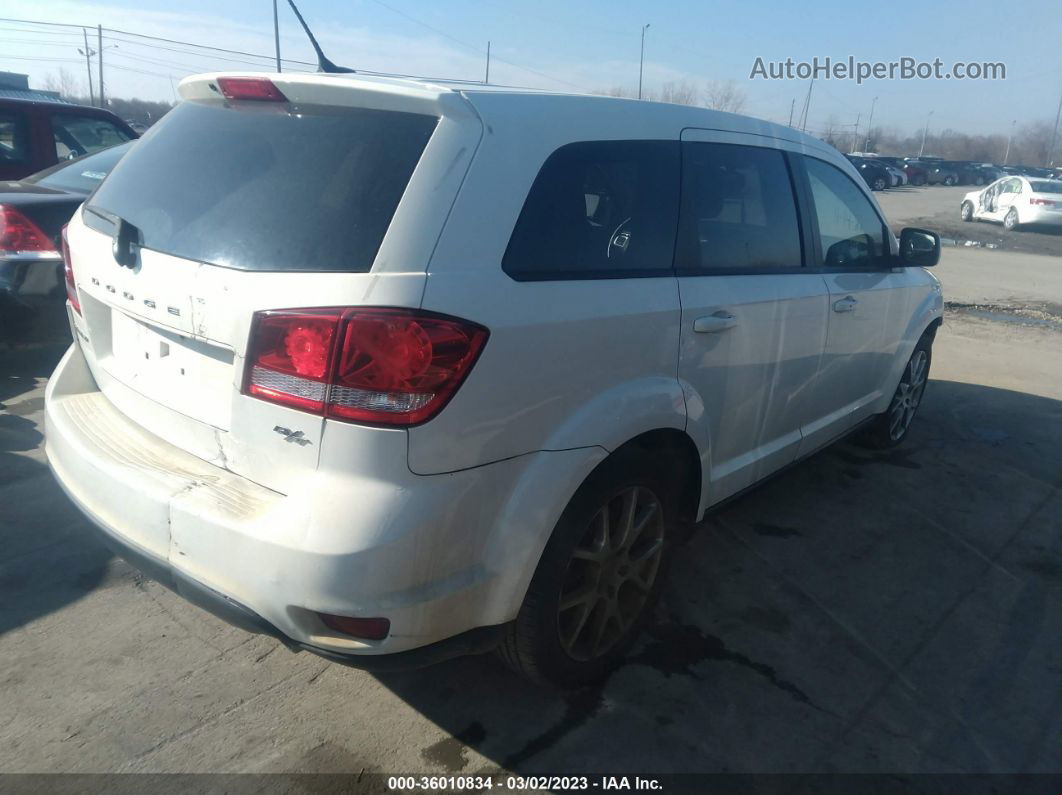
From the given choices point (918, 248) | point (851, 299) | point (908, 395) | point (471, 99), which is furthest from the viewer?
point (908, 395)

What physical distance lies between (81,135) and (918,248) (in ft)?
24.1

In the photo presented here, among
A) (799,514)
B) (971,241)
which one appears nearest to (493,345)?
(799,514)

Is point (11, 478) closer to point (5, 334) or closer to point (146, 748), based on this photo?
point (5, 334)

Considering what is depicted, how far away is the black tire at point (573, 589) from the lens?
7.85 feet

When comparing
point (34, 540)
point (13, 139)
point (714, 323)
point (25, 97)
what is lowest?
point (34, 540)

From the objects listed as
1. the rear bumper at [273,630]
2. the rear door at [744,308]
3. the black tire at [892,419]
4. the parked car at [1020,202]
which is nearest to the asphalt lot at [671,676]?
the rear bumper at [273,630]

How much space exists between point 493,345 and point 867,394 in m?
3.14

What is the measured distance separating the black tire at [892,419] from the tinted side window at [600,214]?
269cm

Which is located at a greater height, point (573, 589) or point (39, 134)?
point (39, 134)

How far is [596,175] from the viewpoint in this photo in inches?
100

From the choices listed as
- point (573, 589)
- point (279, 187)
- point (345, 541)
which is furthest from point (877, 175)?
point (345, 541)

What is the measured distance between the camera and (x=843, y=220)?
404cm

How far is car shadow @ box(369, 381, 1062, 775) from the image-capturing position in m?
2.56

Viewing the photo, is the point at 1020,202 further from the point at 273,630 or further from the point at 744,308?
the point at 273,630
